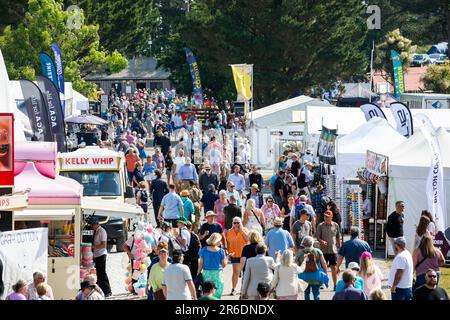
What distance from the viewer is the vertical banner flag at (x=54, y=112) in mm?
31984

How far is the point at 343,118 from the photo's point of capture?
3622 cm

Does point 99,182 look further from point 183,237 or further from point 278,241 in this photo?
point 278,241

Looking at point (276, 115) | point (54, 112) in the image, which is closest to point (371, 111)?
point (54, 112)

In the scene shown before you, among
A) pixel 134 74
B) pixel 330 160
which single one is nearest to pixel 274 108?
pixel 330 160

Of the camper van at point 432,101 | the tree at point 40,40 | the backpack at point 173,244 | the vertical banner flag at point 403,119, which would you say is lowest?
the backpack at point 173,244

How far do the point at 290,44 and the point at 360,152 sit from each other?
131 feet

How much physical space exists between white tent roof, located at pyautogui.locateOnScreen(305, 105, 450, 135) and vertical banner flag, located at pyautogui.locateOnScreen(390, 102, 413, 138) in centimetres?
370

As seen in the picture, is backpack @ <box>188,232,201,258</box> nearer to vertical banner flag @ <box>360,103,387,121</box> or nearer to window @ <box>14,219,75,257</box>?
window @ <box>14,219,75,257</box>

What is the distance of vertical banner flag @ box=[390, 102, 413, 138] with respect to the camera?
2997 cm

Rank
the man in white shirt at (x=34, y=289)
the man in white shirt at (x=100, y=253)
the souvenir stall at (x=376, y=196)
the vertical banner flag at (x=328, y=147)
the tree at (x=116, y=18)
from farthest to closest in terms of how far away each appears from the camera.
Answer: the tree at (x=116, y=18), the vertical banner flag at (x=328, y=147), the souvenir stall at (x=376, y=196), the man in white shirt at (x=100, y=253), the man in white shirt at (x=34, y=289)

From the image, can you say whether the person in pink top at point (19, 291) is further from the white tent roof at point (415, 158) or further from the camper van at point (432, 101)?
the camper van at point (432, 101)

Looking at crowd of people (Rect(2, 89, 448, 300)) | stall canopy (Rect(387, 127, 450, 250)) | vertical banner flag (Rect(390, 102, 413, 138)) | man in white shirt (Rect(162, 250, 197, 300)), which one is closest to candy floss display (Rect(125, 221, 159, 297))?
crowd of people (Rect(2, 89, 448, 300))

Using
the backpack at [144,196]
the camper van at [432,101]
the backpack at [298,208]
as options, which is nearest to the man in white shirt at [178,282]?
the backpack at [298,208]

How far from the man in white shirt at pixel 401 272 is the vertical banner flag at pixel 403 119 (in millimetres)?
12979
